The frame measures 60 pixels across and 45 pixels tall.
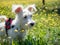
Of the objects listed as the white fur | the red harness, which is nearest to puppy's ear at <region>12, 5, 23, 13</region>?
the white fur

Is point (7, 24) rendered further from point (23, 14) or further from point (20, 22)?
point (23, 14)

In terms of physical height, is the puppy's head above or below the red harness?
above

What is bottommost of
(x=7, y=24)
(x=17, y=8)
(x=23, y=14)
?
(x=7, y=24)

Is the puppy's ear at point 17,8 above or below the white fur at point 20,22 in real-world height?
above

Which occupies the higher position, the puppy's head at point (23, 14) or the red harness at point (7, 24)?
the puppy's head at point (23, 14)

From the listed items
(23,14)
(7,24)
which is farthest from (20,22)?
(7,24)

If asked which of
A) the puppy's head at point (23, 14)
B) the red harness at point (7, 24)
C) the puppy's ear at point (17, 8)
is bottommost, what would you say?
the red harness at point (7, 24)

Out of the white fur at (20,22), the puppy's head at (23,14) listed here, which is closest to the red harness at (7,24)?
the white fur at (20,22)

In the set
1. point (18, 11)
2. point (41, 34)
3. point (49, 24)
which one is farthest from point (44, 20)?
point (18, 11)

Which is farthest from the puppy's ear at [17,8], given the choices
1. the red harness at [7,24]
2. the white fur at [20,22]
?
the red harness at [7,24]

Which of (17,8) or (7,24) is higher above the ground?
(17,8)

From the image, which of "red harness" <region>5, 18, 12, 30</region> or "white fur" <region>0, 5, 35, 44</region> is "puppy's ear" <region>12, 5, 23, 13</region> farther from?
"red harness" <region>5, 18, 12, 30</region>

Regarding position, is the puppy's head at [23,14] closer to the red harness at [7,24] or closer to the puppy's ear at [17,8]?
the puppy's ear at [17,8]

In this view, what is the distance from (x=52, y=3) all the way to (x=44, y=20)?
5321mm
